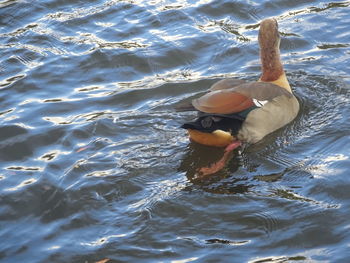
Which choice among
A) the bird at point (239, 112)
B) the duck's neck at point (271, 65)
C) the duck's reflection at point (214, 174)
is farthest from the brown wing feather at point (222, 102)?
the duck's neck at point (271, 65)

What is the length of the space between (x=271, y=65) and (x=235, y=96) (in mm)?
1006

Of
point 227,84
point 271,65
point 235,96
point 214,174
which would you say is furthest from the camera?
point 271,65

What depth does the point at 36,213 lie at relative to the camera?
5996mm

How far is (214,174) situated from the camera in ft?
21.8

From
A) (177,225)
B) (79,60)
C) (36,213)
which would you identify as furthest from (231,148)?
(79,60)

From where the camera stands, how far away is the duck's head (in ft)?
25.8

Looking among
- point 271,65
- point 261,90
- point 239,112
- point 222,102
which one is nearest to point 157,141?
point 222,102

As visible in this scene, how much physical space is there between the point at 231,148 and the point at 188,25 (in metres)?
3.37

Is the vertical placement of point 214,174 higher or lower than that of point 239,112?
lower

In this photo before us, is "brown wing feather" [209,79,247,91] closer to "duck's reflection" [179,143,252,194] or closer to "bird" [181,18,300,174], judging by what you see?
"bird" [181,18,300,174]

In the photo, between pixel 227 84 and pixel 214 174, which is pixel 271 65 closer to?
pixel 227 84

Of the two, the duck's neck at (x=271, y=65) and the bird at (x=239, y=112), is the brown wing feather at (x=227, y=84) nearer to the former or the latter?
the bird at (x=239, y=112)

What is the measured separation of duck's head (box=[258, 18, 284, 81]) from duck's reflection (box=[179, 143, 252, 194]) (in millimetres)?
1282

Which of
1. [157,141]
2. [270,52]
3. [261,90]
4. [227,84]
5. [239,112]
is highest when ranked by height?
[270,52]
